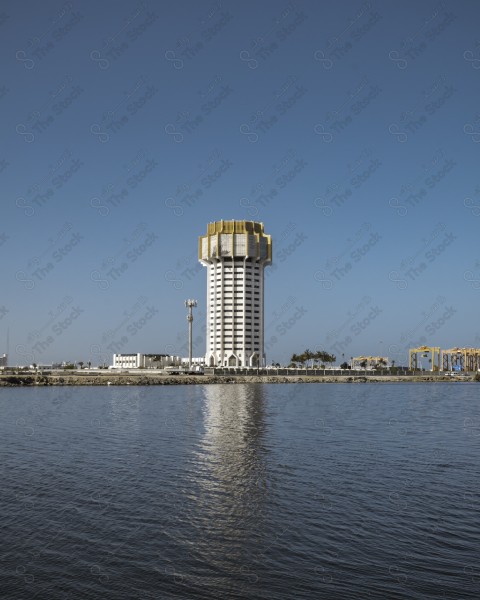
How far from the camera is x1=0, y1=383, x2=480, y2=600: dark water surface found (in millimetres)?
22156

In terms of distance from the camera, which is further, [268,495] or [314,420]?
[314,420]

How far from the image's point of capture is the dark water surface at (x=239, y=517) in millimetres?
22156

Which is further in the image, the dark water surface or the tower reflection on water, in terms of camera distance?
the tower reflection on water

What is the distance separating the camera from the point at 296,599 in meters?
20.6

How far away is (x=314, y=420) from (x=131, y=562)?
2384 inches

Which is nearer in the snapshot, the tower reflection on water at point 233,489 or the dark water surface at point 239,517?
the dark water surface at point 239,517

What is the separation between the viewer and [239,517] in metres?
30.9

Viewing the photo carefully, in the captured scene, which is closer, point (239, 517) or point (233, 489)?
point (239, 517)

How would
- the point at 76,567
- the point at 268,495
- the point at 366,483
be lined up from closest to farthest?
the point at 76,567 < the point at 268,495 < the point at 366,483

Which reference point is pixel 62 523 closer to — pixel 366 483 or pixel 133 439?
pixel 366 483

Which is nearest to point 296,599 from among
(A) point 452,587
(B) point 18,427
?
(A) point 452,587

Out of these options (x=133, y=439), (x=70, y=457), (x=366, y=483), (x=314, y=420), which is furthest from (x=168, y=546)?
(x=314, y=420)

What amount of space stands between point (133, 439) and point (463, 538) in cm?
4127

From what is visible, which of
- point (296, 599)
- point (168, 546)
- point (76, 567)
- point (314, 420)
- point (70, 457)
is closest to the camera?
point (296, 599)
